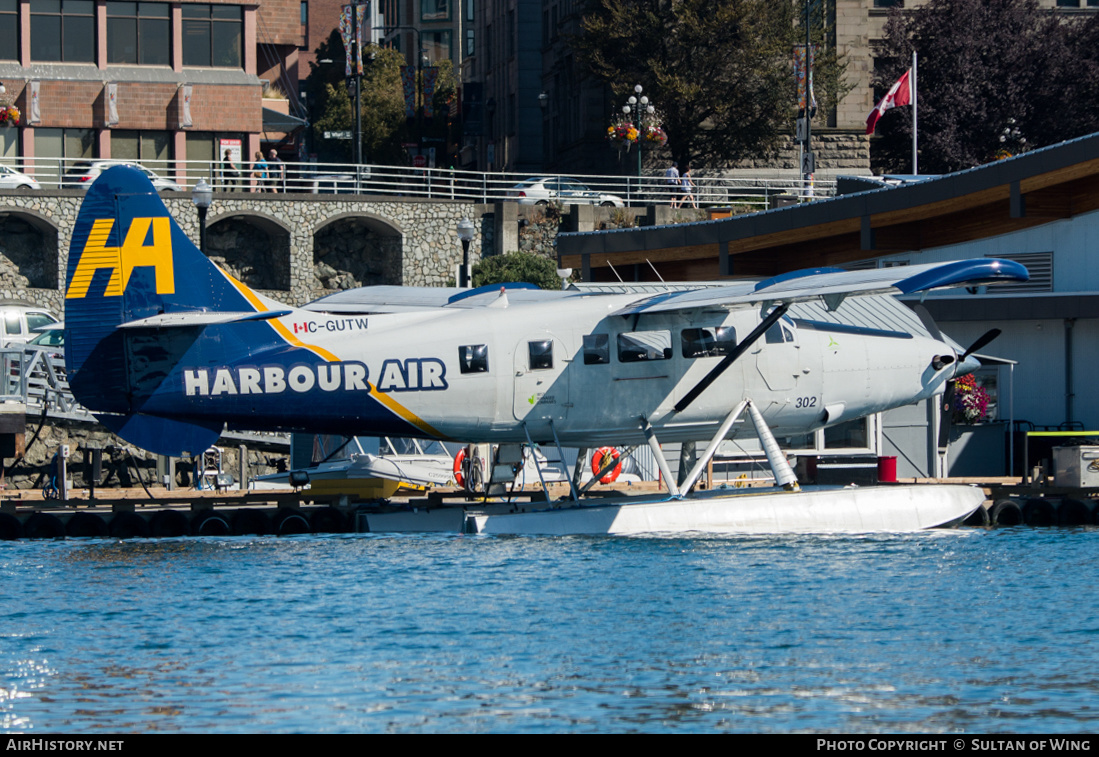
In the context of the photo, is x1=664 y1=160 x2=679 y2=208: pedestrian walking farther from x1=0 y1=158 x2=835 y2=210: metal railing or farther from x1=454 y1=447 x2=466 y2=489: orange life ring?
x1=454 y1=447 x2=466 y2=489: orange life ring

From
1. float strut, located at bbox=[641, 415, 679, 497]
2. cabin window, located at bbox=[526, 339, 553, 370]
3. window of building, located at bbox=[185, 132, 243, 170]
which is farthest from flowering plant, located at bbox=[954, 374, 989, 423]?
window of building, located at bbox=[185, 132, 243, 170]

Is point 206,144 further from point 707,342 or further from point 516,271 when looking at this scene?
point 707,342

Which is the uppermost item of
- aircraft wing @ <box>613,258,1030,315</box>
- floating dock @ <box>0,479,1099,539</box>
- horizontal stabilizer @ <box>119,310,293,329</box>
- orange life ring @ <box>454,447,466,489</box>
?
aircraft wing @ <box>613,258,1030,315</box>

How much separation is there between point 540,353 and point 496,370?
2.27 feet

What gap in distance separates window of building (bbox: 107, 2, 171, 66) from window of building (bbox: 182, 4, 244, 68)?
930 mm

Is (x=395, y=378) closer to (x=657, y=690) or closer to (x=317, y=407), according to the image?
(x=317, y=407)

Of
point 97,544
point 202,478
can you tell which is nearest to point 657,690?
point 97,544

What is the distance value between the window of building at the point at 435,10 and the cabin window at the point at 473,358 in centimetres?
9776

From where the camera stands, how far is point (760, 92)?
65562 mm

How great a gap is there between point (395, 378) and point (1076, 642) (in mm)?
10108

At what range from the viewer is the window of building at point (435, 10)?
11506 cm

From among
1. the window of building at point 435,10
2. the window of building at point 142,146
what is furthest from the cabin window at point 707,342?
the window of building at point 435,10

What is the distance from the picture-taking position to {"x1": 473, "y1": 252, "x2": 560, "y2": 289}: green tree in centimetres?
5059

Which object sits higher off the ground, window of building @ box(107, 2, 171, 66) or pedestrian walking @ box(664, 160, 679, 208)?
window of building @ box(107, 2, 171, 66)
